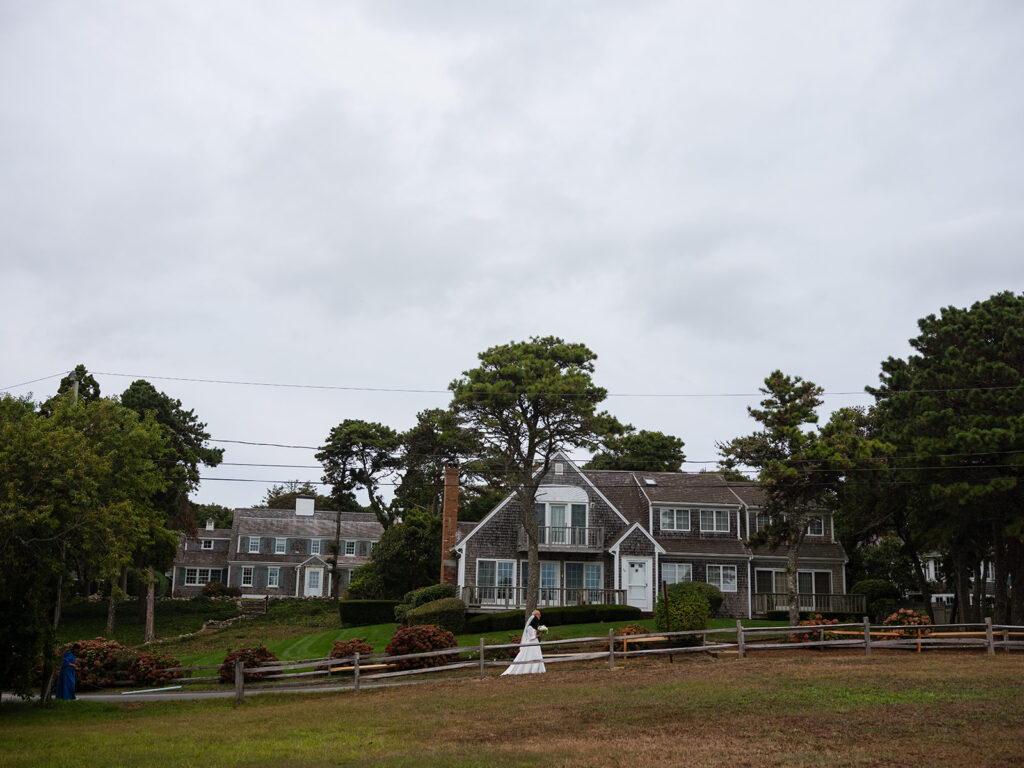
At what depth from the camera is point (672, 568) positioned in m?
46.0

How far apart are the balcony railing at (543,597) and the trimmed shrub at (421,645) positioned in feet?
47.6

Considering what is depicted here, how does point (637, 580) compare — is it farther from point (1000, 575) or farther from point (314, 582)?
point (314, 582)

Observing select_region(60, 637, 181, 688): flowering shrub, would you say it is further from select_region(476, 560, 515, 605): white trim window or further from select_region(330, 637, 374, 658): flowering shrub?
select_region(476, 560, 515, 605): white trim window

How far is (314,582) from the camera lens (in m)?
77.6

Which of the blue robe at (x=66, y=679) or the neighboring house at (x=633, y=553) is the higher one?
the neighboring house at (x=633, y=553)

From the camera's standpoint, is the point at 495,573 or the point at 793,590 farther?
the point at 495,573

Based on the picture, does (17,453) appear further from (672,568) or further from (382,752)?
(672,568)

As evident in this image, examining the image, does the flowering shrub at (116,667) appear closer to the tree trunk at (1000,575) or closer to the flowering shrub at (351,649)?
the flowering shrub at (351,649)

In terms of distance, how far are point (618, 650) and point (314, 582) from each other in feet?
175

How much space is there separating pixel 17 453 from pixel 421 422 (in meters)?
49.9

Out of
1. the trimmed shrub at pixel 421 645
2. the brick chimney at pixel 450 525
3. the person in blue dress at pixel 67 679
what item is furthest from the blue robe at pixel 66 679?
the brick chimney at pixel 450 525

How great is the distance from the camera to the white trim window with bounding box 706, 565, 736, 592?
1804 inches

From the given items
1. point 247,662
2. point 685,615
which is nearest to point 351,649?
point 247,662

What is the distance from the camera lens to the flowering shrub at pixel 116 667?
94.0ft
